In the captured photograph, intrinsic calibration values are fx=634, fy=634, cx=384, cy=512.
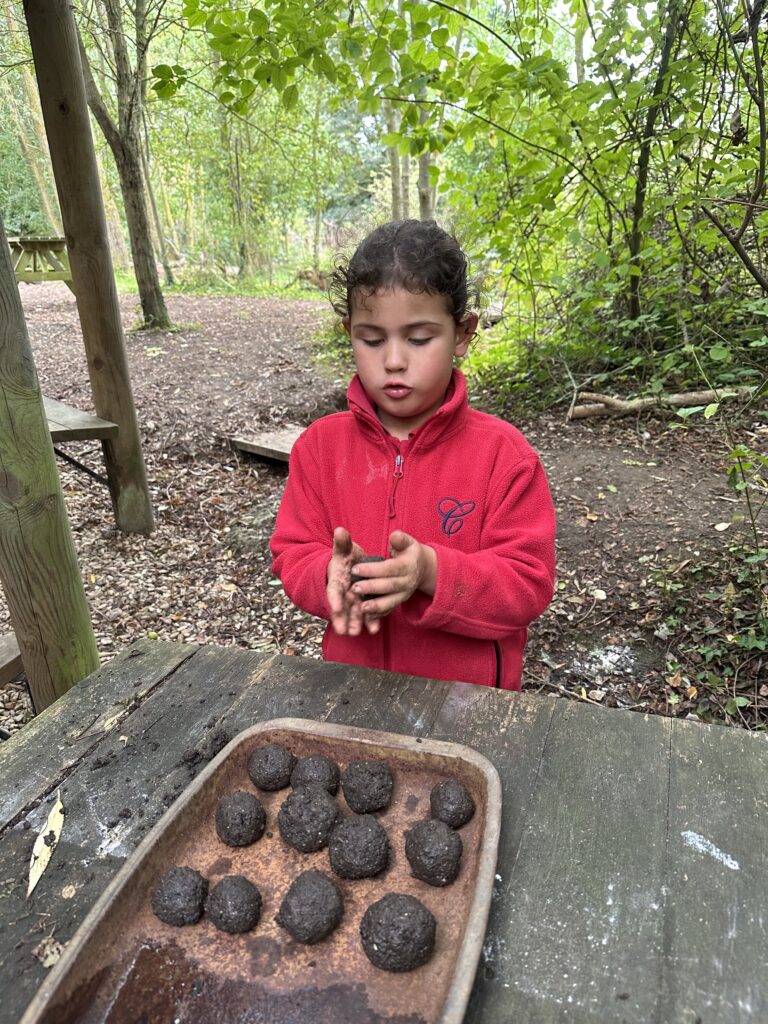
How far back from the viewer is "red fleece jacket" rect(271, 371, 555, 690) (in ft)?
5.23

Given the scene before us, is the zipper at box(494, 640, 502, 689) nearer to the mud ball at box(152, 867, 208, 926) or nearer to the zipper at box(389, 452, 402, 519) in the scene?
the zipper at box(389, 452, 402, 519)

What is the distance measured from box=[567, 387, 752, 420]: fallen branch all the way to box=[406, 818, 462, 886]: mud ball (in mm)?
4471

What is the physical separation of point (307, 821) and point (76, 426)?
382 centimetres

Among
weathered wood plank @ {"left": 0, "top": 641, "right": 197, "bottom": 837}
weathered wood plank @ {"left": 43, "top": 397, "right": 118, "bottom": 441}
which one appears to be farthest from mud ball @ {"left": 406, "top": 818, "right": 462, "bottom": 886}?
weathered wood plank @ {"left": 43, "top": 397, "right": 118, "bottom": 441}

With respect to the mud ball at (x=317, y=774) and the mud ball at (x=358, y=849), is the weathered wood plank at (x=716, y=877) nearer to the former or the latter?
the mud ball at (x=358, y=849)

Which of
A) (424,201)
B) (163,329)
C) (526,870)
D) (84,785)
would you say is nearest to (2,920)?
(84,785)

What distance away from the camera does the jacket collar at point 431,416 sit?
1.70m

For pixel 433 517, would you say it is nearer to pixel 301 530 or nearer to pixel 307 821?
pixel 301 530

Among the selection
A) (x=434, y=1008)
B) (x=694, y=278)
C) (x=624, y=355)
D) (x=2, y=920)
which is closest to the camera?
(x=434, y=1008)

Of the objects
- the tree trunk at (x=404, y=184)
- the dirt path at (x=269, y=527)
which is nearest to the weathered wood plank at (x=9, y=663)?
the dirt path at (x=269, y=527)

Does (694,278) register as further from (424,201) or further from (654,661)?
(424,201)

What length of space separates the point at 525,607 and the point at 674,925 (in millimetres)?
735

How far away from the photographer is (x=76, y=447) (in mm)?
5824

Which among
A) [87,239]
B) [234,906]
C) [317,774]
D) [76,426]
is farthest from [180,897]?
[87,239]
